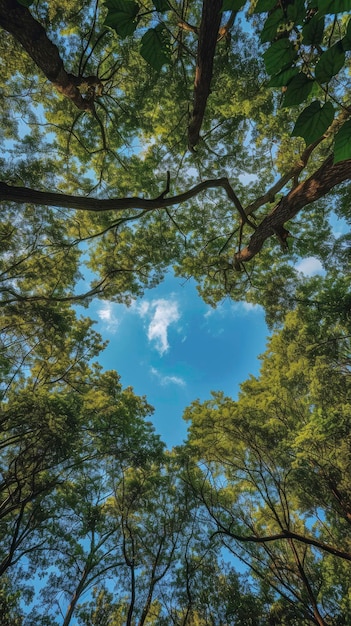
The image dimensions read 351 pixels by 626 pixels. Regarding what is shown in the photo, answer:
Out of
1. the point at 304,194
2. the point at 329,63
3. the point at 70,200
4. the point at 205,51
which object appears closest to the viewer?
the point at 329,63

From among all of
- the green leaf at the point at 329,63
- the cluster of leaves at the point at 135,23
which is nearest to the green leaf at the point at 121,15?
the cluster of leaves at the point at 135,23

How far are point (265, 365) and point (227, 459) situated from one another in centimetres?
330

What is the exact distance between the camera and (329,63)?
0.63m

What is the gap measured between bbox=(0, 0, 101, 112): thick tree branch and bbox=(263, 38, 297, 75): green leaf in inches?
127

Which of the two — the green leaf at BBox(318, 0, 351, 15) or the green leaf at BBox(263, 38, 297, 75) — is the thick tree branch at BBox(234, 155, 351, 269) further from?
the green leaf at BBox(318, 0, 351, 15)

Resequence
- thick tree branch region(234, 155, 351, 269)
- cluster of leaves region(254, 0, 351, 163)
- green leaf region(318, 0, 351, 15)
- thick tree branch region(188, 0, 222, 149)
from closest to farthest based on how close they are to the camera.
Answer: green leaf region(318, 0, 351, 15) < cluster of leaves region(254, 0, 351, 163) < thick tree branch region(188, 0, 222, 149) < thick tree branch region(234, 155, 351, 269)

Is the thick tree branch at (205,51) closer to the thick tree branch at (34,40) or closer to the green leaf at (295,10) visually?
the thick tree branch at (34,40)

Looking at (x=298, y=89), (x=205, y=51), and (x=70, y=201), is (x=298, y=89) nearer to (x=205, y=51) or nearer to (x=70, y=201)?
(x=70, y=201)

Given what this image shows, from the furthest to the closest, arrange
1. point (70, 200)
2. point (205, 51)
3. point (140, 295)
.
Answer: point (140, 295), point (70, 200), point (205, 51)

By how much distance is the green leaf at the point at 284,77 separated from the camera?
69cm

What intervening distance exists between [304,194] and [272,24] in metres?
3.03

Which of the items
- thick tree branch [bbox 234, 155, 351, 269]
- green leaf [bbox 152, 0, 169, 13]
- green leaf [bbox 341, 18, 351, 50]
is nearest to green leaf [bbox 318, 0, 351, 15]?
green leaf [bbox 341, 18, 351, 50]

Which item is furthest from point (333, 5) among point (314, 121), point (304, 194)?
point (304, 194)

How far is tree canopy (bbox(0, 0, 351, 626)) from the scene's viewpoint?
5.31 metres
